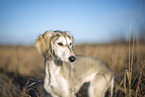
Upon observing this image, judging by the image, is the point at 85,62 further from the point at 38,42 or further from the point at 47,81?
the point at 38,42

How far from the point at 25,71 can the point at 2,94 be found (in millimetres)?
2765

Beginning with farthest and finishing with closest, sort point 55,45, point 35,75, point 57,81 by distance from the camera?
point 35,75 → point 57,81 → point 55,45

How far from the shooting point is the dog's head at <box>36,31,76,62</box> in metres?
2.13

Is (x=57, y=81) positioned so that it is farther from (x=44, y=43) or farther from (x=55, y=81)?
(x=44, y=43)

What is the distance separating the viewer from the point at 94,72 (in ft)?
9.24

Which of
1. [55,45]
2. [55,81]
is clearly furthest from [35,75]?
[55,45]

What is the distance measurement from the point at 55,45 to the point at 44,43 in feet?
0.97

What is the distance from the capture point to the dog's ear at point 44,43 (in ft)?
7.86

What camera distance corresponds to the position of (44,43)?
2.42 meters

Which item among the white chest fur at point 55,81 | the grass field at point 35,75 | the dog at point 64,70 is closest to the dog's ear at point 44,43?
the dog at point 64,70

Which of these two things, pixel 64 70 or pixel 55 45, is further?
pixel 64 70

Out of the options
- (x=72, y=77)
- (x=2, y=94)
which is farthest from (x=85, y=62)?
(x=2, y=94)

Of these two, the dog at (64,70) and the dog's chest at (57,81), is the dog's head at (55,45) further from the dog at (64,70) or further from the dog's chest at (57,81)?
the dog's chest at (57,81)

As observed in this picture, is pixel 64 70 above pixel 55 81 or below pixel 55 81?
above
